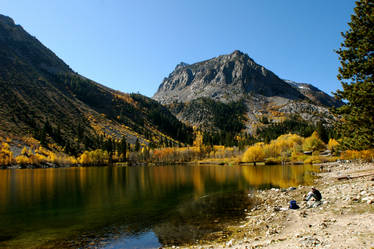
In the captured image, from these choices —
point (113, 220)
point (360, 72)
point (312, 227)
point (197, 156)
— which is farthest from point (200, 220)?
point (197, 156)

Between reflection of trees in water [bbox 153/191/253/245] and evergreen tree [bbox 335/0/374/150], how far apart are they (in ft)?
50.7

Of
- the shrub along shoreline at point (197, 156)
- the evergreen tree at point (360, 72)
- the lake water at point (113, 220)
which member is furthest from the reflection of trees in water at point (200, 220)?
the shrub along shoreline at point (197, 156)

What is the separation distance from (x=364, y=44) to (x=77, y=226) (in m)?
34.3

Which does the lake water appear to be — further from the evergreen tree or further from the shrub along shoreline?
the shrub along shoreline

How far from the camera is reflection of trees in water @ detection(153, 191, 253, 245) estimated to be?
20.1 m

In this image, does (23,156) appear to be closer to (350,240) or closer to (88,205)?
(88,205)

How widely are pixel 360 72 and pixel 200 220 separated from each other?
23.0 m

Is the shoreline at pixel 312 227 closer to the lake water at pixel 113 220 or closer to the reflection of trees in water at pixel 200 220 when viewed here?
the reflection of trees in water at pixel 200 220

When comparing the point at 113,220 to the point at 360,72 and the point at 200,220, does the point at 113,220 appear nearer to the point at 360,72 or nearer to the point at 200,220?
the point at 200,220

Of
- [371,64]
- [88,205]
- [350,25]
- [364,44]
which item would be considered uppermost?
[350,25]

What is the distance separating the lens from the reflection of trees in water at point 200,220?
20.1 m

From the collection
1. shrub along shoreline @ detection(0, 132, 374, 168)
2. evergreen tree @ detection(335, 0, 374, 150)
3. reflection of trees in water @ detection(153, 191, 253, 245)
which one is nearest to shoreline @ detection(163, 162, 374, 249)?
reflection of trees in water @ detection(153, 191, 253, 245)

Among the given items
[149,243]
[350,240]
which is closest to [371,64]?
[350,240]

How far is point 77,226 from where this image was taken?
81.0ft
